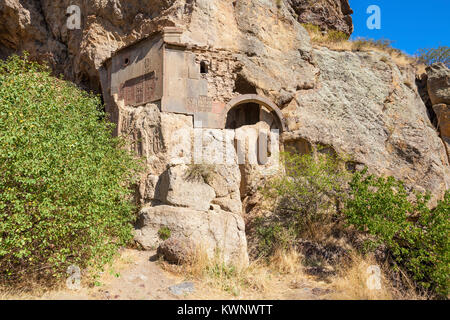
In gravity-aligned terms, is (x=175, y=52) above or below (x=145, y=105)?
above

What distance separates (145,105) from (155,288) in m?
5.42

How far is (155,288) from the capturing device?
19.8 ft

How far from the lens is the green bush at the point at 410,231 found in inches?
252

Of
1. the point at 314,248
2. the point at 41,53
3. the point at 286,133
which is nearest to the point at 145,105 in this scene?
the point at 286,133

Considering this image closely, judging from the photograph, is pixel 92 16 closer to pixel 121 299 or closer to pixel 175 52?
pixel 175 52

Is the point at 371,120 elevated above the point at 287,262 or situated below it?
above

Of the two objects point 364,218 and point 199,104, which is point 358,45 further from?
point 364,218

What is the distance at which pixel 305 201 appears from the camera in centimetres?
888

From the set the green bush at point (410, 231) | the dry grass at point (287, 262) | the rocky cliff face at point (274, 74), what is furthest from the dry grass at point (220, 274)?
the rocky cliff face at point (274, 74)

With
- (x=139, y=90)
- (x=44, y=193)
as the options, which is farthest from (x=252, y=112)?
(x=44, y=193)

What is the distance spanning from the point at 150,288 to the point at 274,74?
8003 mm

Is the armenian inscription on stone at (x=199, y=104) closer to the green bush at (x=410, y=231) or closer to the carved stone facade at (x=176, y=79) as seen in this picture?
the carved stone facade at (x=176, y=79)

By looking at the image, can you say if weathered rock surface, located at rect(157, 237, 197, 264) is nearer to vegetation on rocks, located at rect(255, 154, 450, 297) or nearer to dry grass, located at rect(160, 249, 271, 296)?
dry grass, located at rect(160, 249, 271, 296)

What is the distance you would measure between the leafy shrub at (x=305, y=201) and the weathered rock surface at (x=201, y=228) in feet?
3.77
